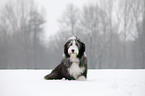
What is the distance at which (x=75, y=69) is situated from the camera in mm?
5684

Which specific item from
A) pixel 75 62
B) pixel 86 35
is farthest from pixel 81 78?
pixel 86 35

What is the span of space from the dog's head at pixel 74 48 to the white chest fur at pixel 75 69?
0.62 feet

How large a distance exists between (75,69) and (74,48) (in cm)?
63

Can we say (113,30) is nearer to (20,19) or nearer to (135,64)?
(135,64)

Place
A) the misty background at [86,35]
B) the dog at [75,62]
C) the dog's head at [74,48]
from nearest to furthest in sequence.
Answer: the dog's head at [74,48], the dog at [75,62], the misty background at [86,35]

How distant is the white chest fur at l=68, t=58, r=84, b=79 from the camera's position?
18.6 feet

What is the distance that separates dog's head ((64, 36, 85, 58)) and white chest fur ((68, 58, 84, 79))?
0.19 m

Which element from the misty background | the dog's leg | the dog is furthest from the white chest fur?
the misty background

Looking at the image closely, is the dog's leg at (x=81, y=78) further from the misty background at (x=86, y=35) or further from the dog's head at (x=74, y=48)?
the misty background at (x=86, y=35)

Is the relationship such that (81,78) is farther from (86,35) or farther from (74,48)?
(86,35)

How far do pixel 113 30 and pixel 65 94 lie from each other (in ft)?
67.2

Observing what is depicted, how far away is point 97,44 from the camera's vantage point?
23.6m

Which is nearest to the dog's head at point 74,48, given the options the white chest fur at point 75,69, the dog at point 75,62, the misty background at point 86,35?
the dog at point 75,62

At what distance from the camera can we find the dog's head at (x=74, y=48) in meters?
5.46
